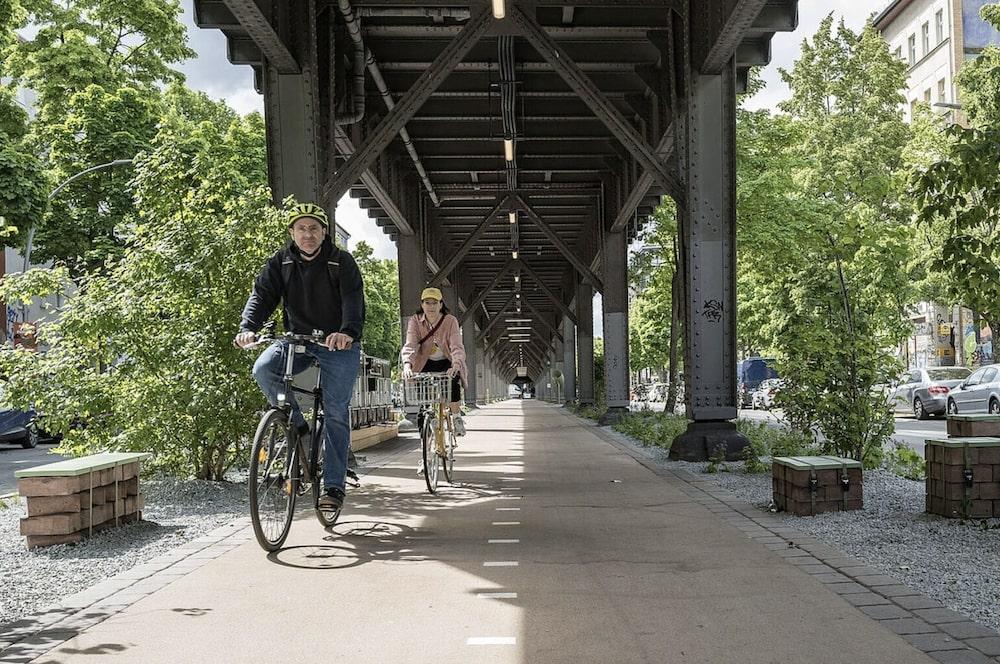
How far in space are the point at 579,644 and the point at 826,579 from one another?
176cm

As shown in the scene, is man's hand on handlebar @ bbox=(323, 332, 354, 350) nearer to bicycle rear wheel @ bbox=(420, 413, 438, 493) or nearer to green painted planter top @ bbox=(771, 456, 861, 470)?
bicycle rear wheel @ bbox=(420, 413, 438, 493)

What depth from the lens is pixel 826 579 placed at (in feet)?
17.5

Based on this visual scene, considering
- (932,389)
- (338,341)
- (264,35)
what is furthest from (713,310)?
(932,389)

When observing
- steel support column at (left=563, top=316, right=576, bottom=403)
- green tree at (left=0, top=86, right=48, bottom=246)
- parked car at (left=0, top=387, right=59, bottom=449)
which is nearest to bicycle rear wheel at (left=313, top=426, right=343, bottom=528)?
parked car at (left=0, top=387, right=59, bottom=449)

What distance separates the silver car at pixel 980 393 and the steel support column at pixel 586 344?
12.4 meters

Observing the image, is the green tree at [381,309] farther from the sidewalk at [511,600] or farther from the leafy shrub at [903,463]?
the sidewalk at [511,600]

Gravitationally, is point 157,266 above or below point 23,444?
above

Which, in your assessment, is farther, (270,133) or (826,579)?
(270,133)

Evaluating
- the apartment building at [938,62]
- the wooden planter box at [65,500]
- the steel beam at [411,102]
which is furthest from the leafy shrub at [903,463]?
the apartment building at [938,62]

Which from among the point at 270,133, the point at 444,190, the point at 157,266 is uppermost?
the point at 444,190

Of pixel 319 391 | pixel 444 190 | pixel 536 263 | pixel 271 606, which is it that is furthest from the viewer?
pixel 536 263

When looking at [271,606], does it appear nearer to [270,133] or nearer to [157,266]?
[157,266]

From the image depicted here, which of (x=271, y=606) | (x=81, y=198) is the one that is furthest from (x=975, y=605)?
(x=81, y=198)

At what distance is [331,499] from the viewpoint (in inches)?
268
